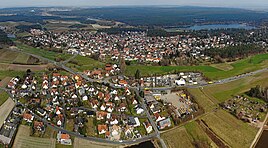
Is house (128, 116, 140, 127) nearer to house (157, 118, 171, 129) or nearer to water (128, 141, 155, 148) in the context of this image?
house (157, 118, 171, 129)

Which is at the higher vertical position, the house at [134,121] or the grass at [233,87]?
the grass at [233,87]

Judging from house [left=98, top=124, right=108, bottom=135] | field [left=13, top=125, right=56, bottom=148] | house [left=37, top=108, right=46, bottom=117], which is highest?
house [left=37, top=108, right=46, bottom=117]

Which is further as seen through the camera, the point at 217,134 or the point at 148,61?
the point at 148,61

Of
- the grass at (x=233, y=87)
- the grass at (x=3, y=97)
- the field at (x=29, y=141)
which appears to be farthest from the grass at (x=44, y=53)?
the grass at (x=233, y=87)

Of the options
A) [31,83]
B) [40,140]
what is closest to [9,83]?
[31,83]

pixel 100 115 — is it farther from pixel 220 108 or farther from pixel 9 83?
pixel 9 83

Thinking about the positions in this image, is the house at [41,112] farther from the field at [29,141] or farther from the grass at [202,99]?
the grass at [202,99]

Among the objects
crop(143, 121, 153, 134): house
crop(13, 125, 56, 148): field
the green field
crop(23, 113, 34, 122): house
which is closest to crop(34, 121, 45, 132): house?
crop(13, 125, 56, 148): field
